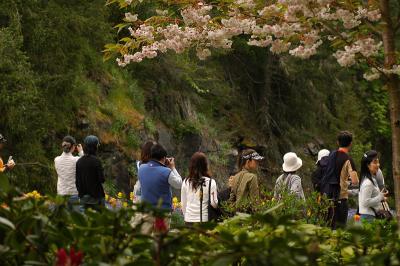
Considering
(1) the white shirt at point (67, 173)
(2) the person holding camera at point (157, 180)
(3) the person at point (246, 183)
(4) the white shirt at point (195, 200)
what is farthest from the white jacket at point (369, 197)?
(1) the white shirt at point (67, 173)

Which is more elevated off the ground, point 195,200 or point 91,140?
point 91,140

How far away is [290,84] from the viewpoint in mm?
29000

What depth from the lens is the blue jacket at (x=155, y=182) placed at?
31.0 feet

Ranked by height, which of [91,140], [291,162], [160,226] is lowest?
[160,226]

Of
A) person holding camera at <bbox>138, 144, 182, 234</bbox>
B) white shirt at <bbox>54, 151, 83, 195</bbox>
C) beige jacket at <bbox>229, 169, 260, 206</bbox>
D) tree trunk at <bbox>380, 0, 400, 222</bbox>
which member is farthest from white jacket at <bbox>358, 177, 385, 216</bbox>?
tree trunk at <bbox>380, 0, 400, 222</bbox>

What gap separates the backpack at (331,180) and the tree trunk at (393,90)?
546 cm

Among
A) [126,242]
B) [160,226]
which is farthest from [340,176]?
[160,226]

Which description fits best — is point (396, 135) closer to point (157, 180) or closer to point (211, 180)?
point (211, 180)

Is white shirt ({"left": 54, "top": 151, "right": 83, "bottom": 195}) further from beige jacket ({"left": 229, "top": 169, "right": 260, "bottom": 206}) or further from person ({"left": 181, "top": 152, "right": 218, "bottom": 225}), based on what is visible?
beige jacket ({"left": 229, "top": 169, "right": 260, "bottom": 206})

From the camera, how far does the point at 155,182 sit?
9.46m

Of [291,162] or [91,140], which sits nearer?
[291,162]

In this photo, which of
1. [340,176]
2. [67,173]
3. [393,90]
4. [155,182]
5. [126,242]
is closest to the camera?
[126,242]

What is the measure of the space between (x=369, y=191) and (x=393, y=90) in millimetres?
5121

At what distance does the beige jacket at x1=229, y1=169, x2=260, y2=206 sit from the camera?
9.34 m
